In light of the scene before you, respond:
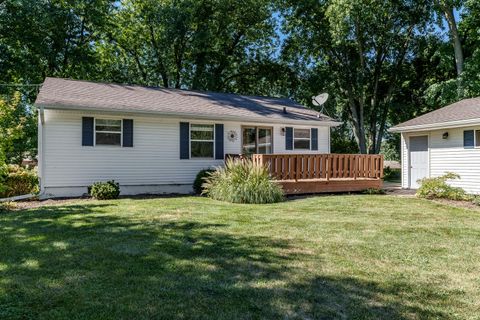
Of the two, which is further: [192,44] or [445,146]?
[192,44]

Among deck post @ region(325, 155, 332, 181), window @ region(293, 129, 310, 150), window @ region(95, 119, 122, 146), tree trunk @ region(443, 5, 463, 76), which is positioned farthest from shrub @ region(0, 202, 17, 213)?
tree trunk @ region(443, 5, 463, 76)

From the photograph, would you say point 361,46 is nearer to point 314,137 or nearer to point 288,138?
point 314,137

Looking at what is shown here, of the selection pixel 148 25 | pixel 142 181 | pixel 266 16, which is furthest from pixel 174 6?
pixel 142 181

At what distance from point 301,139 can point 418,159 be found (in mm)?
4406

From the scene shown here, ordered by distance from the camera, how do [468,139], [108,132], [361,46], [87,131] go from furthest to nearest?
[361,46], [468,139], [108,132], [87,131]

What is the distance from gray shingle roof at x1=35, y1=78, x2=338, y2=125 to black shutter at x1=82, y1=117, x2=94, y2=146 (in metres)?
0.51

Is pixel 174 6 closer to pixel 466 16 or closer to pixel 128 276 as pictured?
pixel 466 16

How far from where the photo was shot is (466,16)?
1822 centimetres

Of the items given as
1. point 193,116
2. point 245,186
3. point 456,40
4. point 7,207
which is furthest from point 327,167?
point 456,40

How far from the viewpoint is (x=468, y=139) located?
11.0m

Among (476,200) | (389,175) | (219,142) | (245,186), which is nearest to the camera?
(245,186)

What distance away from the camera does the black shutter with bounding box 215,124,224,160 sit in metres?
12.1

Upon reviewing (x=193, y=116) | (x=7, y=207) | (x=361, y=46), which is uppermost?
(x=361, y=46)

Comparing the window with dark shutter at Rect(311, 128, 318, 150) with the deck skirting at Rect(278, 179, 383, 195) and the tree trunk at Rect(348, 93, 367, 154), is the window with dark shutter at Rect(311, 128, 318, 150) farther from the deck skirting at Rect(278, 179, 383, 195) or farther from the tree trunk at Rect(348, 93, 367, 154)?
the tree trunk at Rect(348, 93, 367, 154)
